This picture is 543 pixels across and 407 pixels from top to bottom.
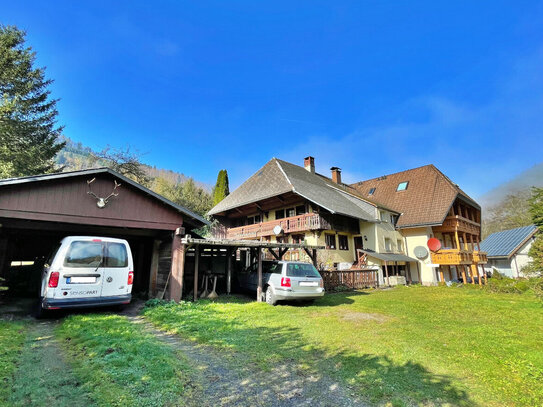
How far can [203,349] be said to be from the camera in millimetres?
5113

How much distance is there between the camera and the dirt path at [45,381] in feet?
10.00

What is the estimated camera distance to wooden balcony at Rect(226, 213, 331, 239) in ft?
65.7

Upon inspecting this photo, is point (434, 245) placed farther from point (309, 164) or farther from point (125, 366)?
point (125, 366)

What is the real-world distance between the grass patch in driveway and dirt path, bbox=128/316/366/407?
0.31m

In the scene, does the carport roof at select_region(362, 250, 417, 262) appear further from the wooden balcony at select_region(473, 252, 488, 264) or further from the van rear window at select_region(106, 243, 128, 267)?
the van rear window at select_region(106, 243, 128, 267)

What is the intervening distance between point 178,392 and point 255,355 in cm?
176

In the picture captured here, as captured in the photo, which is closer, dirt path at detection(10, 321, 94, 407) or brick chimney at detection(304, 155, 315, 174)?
dirt path at detection(10, 321, 94, 407)

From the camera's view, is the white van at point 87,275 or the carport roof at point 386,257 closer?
the white van at point 87,275

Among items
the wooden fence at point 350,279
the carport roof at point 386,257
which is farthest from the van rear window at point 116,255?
the carport roof at point 386,257

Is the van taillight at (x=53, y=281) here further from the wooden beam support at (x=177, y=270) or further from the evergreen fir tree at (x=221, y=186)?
the evergreen fir tree at (x=221, y=186)

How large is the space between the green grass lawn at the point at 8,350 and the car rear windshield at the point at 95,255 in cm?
157

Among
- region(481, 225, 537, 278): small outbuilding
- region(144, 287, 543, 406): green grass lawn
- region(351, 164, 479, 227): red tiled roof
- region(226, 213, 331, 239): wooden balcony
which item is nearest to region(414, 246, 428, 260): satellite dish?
region(351, 164, 479, 227): red tiled roof

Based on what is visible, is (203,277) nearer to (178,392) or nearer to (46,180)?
(46,180)

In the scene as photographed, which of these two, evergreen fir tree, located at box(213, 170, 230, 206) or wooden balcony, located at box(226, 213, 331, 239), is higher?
evergreen fir tree, located at box(213, 170, 230, 206)
